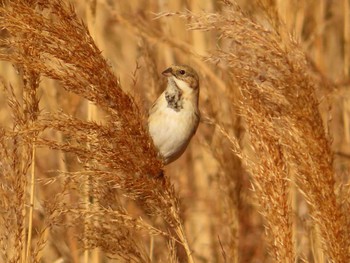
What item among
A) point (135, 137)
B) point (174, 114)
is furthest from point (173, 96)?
point (135, 137)

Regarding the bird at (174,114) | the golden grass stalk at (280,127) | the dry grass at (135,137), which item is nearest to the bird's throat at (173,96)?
the bird at (174,114)

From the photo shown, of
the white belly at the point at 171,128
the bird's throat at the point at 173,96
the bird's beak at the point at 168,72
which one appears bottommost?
the white belly at the point at 171,128

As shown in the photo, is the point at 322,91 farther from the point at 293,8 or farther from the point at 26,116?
the point at 26,116

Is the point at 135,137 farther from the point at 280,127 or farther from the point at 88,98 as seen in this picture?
the point at 280,127

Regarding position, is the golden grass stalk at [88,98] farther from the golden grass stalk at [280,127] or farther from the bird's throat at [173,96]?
the bird's throat at [173,96]

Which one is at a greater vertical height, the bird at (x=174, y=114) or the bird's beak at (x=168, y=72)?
the bird's beak at (x=168, y=72)

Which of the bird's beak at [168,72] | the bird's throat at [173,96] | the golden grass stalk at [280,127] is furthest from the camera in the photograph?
the bird's throat at [173,96]

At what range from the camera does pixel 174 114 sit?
126 inches

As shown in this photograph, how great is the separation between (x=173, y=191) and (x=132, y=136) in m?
0.22

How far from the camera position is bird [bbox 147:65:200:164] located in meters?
3.19

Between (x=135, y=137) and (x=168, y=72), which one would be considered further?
(x=168, y=72)

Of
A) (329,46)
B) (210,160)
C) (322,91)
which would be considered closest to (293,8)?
(322,91)

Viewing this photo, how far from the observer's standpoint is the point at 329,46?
193 inches

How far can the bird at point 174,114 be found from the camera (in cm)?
319
